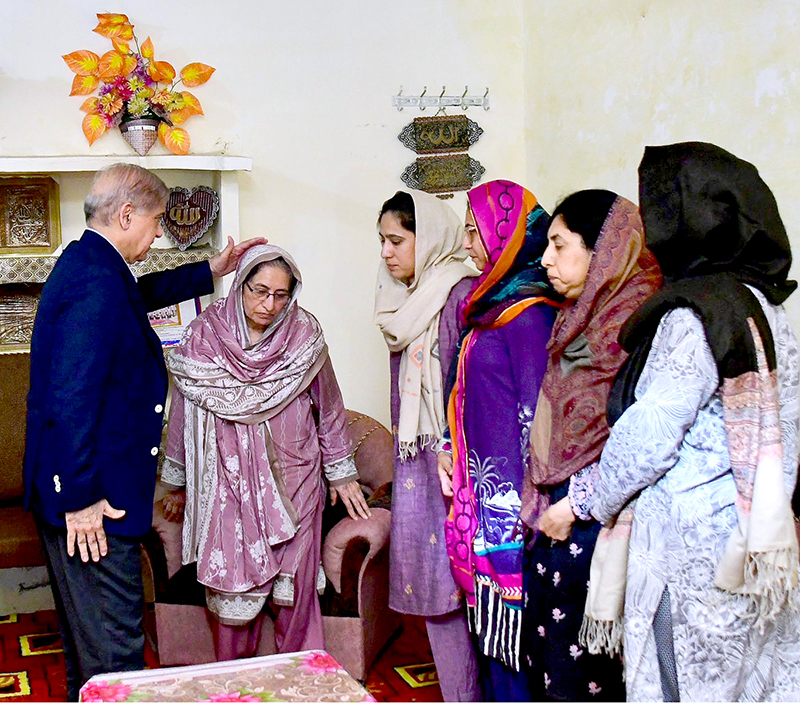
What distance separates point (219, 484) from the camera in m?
2.98

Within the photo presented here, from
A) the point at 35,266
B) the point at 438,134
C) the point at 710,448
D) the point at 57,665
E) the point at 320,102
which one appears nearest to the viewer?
the point at 710,448

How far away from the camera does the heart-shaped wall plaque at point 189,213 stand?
12.5ft

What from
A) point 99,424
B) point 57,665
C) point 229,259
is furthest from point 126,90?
point 57,665

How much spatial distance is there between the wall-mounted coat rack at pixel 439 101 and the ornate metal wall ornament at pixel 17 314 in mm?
1707

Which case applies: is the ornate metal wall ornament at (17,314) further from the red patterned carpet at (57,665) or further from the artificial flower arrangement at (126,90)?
the red patterned carpet at (57,665)

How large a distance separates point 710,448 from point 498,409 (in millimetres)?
711

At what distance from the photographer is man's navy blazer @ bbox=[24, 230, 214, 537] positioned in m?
2.28

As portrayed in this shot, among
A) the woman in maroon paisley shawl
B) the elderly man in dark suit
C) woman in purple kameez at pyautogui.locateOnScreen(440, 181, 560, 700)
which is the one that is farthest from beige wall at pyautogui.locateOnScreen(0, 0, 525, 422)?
the woman in maroon paisley shawl

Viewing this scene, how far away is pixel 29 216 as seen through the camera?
375 cm

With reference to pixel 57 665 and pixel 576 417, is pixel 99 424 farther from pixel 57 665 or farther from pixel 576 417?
pixel 57 665

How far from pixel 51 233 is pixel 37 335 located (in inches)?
60.0

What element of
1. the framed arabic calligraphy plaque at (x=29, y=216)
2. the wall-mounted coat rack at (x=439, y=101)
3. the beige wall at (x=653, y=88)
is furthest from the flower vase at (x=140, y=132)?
the beige wall at (x=653, y=88)

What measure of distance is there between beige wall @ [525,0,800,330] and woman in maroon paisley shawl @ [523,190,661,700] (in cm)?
85

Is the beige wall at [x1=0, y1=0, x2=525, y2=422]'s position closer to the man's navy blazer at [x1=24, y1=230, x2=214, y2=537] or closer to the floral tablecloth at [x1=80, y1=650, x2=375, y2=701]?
the man's navy blazer at [x1=24, y1=230, x2=214, y2=537]
